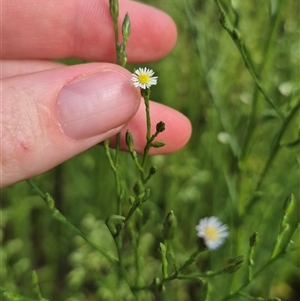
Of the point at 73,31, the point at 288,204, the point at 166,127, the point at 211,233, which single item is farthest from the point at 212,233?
the point at 73,31

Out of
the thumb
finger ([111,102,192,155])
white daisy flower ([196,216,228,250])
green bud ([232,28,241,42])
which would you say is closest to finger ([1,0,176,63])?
finger ([111,102,192,155])

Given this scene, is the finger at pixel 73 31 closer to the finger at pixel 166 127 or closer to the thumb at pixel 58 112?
the finger at pixel 166 127

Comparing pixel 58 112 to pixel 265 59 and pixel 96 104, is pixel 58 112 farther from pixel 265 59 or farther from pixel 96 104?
pixel 265 59

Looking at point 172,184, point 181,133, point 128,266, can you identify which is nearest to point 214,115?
point 172,184

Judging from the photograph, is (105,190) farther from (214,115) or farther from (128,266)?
(214,115)

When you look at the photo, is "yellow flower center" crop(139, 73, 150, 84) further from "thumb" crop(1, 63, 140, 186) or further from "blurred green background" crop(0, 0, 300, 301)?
"blurred green background" crop(0, 0, 300, 301)

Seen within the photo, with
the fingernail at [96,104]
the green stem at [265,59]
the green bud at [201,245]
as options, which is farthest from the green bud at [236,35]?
the green bud at [201,245]
